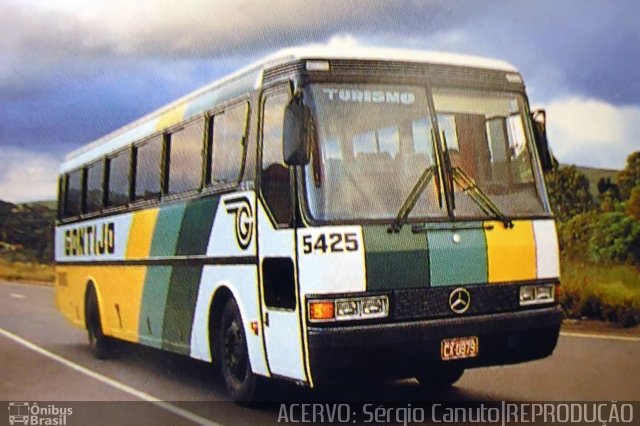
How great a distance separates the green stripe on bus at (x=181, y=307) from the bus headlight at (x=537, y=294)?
2.06 metres

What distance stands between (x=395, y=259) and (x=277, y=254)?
66 cm

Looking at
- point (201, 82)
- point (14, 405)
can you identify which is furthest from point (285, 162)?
point (14, 405)

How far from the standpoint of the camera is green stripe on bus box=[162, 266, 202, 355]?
7359 mm

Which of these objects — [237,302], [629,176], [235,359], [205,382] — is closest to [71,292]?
[205,382]

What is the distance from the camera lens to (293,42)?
6297mm

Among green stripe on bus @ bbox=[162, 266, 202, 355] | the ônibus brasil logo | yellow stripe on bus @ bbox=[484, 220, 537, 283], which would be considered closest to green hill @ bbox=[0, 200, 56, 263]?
green stripe on bus @ bbox=[162, 266, 202, 355]

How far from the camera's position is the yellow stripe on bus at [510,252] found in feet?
20.1

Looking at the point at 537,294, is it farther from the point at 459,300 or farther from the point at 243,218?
the point at 243,218

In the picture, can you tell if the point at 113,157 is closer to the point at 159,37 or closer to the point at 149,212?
the point at 149,212

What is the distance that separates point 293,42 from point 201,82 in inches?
29.8

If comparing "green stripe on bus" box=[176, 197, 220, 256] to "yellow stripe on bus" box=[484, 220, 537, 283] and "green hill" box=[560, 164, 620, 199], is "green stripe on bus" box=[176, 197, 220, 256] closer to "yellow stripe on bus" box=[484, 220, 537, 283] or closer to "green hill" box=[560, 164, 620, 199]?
"yellow stripe on bus" box=[484, 220, 537, 283]

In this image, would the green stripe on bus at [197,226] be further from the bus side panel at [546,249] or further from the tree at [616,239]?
the tree at [616,239]

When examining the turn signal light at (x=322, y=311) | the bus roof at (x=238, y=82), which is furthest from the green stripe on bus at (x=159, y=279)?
the turn signal light at (x=322, y=311)

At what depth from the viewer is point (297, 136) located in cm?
598
